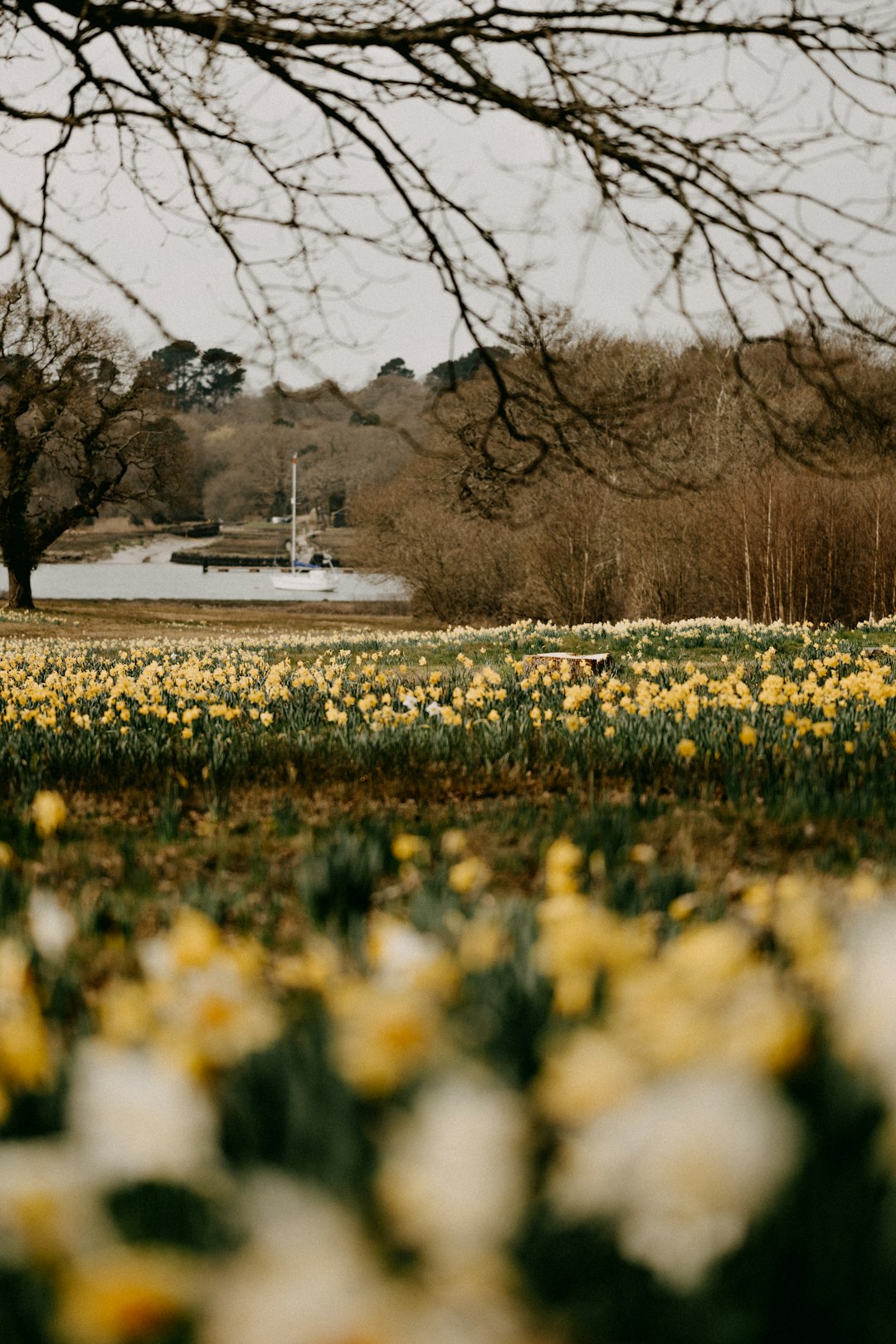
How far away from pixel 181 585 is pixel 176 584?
1.00 ft

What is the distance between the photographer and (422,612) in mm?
34781

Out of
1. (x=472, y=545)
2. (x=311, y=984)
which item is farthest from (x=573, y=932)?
(x=472, y=545)

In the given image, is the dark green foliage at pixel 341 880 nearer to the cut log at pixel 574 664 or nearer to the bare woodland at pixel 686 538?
the cut log at pixel 574 664

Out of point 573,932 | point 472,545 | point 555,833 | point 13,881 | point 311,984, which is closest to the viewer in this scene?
point 573,932

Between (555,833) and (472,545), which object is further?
(472,545)

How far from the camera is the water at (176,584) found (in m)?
48.4

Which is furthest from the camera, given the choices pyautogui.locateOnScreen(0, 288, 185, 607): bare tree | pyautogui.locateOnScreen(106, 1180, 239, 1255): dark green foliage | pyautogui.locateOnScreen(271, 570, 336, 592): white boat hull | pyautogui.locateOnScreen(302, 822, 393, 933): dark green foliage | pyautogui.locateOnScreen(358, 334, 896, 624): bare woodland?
pyautogui.locateOnScreen(271, 570, 336, 592): white boat hull

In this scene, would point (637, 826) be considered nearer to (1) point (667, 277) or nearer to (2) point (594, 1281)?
(2) point (594, 1281)

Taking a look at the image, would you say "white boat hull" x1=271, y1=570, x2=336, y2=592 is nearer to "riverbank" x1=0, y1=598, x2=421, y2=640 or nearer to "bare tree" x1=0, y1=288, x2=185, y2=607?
"riverbank" x1=0, y1=598, x2=421, y2=640

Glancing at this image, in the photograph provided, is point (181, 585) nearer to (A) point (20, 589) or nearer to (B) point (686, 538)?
(A) point (20, 589)

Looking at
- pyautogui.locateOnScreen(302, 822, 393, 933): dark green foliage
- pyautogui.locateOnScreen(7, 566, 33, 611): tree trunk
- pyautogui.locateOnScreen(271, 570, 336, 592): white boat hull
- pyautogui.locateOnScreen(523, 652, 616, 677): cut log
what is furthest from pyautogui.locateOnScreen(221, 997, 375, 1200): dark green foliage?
pyautogui.locateOnScreen(271, 570, 336, 592): white boat hull

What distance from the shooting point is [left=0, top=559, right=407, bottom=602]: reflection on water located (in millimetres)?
48562

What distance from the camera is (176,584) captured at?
196ft

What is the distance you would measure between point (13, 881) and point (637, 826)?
1.73 m
